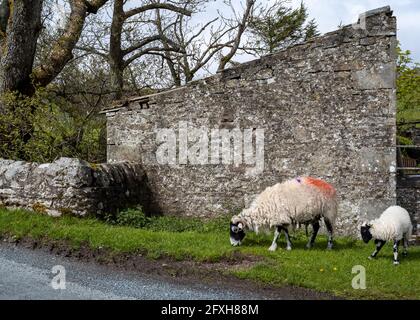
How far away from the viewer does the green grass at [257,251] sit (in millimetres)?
7148

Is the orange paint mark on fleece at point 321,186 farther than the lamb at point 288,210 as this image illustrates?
Yes

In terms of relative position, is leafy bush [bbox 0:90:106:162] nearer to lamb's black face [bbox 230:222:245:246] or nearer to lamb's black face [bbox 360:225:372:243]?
lamb's black face [bbox 230:222:245:246]

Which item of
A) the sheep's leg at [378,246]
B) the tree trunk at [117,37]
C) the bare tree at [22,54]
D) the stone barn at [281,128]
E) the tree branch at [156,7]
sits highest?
the tree branch at [156,7]

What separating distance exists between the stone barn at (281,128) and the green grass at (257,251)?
0.96 metres

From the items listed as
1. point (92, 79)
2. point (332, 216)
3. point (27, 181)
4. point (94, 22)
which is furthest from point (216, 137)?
point (94, 22)

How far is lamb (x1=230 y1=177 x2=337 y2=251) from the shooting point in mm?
8992

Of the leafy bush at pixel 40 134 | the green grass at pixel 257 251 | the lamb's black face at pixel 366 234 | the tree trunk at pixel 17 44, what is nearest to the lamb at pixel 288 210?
the green grass at pixel 257 251

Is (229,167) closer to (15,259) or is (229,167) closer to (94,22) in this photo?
(15,259)

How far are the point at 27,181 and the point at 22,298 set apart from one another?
15.1 feet

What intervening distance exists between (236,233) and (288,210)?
984 millimetres

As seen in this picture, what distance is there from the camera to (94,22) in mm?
20109

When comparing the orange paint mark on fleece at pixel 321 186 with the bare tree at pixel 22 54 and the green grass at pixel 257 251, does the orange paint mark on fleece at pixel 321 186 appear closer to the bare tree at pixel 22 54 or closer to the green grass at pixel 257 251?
the green grass at pixel 257 251

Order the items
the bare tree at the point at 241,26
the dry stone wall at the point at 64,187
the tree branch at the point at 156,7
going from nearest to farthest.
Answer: the dry stone wall at the point at 64,187
the tree branch at the point at 156,7
the bare tree at the point at 241,26

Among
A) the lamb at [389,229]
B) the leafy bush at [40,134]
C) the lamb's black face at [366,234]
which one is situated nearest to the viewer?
the lamb at [389,229]
